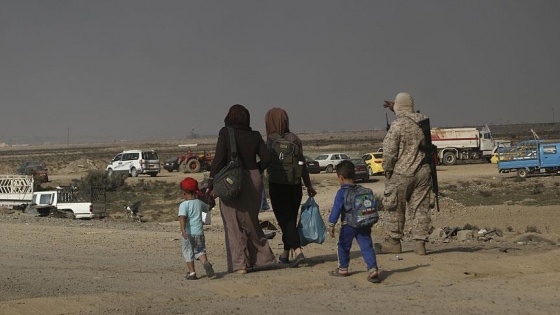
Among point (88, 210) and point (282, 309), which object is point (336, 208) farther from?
point (88, 210)

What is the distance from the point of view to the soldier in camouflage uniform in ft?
35.8

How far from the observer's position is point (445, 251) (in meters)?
12.1

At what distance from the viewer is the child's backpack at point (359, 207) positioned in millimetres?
9258

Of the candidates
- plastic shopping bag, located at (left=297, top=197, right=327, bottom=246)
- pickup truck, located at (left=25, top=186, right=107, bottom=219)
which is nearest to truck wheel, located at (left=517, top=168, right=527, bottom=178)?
pickup truck, located at (left=25, top=186, right=107, bottom=219)

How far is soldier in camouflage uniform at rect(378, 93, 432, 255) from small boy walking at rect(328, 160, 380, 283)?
4.71 ft

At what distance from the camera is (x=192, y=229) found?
988cm

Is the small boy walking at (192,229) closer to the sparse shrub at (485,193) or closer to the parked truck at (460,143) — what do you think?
the sparse shrub at (485,193)

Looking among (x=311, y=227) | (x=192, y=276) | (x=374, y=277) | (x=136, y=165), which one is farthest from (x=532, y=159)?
(x=192, y=276)

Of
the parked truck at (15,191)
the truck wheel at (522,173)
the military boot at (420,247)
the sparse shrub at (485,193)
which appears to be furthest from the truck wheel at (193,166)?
the military boot at (420,247)

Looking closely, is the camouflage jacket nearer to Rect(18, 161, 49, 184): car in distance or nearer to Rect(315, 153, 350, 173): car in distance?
Rect(18, 161, 49, 184): car in distance

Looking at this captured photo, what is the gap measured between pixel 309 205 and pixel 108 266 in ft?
9.15

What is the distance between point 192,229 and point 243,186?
0.81m

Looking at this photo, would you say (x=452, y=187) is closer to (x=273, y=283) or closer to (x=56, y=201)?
(x=56, y=201)

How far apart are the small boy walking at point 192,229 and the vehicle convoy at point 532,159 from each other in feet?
128
